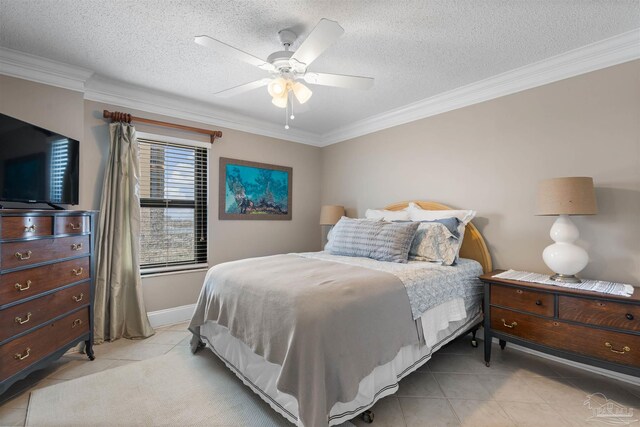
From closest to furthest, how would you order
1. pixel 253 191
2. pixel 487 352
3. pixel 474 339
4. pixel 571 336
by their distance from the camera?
1. pixel 571 336
2. pixel 487 352
3. pixel 474 339
4. pixel 253 191

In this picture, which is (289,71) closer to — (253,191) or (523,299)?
(253,191)

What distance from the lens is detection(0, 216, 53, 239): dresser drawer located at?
66.5 inches

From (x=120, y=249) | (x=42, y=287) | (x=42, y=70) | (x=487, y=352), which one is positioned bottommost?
(x=487, y=352)

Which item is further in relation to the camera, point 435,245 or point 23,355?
point 435,245

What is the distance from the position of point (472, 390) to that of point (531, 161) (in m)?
1.93

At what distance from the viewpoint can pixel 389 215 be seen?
3355 mm

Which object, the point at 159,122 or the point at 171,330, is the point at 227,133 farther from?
the point at 171,330

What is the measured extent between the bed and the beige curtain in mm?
870

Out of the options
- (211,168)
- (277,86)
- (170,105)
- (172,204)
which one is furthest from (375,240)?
(170,105)

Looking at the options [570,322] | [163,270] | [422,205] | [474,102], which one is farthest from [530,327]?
[163,270]

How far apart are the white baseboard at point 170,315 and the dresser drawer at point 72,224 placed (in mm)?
1228

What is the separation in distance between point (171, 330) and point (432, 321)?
258 cm

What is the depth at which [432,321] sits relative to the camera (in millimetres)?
2023

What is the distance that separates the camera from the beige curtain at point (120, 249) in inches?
107
